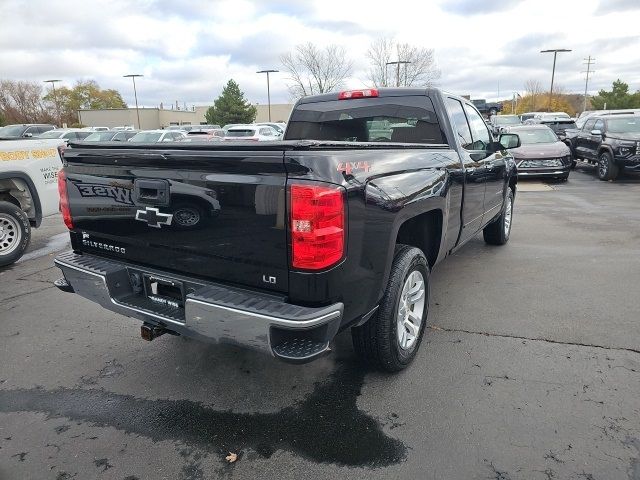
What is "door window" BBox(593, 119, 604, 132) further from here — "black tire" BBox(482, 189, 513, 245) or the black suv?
"black tire" BBox(482, 189, 513, 245)

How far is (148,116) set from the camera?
237ft

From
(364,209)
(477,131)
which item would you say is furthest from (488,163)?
(364,209)

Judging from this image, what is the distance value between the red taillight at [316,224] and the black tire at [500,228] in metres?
4.48

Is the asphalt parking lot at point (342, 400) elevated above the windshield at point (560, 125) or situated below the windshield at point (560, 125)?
below

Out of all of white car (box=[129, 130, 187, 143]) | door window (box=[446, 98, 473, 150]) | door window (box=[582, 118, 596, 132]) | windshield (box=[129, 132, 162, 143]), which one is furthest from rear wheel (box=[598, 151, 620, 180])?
windshield (box=[129, 132, 162, 143])

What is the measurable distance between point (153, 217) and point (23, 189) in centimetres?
458

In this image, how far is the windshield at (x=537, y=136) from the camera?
14.3 m

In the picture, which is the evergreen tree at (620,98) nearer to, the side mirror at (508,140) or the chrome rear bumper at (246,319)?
the side mirror at (508,140)

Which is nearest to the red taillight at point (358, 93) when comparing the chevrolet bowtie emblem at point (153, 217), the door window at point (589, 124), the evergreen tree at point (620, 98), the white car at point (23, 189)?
the chevrolet bowtie emblem at point (153, 217)

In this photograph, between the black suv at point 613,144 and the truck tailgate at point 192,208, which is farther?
the black suv at point 613,144

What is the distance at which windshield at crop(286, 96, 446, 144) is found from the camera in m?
4.23

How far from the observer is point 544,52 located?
156 ft

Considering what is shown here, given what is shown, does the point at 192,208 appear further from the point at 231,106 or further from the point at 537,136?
the point at 231,106

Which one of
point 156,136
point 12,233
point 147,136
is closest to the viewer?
point 12,233
